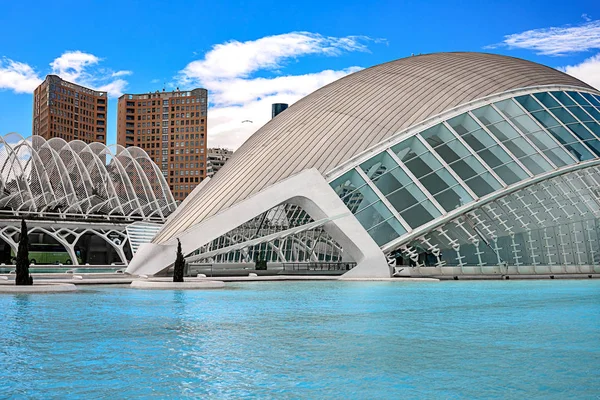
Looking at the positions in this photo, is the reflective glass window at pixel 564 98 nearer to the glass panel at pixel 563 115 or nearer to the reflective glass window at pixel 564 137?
the glass panel at pixel 563 115

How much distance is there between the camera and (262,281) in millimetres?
29953

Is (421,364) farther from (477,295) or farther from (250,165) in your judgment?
(250,165)

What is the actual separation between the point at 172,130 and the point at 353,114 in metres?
145

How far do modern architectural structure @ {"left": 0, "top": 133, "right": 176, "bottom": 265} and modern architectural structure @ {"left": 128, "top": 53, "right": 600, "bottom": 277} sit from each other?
39.2 m

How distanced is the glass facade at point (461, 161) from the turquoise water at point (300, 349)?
45.4ft

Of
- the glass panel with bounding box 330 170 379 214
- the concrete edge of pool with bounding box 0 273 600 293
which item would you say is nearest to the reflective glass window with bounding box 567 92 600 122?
the concrete edge of pool with bounding box 0 273 600 293

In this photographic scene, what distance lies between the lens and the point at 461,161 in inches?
1351

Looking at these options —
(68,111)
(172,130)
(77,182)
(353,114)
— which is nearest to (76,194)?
(77,182)

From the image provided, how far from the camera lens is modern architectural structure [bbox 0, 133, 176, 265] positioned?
7325 cm

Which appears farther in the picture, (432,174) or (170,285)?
(432,174)

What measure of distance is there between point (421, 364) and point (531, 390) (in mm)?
1835

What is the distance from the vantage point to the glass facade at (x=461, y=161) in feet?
107

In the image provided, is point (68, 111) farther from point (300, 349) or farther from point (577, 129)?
point (300, 349)

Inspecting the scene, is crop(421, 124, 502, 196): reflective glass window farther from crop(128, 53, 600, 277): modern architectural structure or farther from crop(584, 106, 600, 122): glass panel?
crop(584, 106, 600, 122): glass panel
